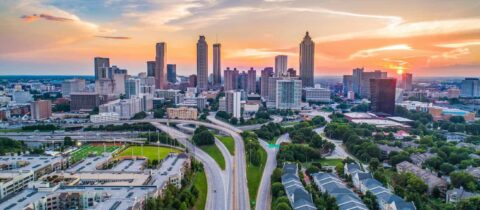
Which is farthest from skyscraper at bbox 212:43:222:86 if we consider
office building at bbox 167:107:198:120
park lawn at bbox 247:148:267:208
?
park lawn at bbox 247:148:267:208

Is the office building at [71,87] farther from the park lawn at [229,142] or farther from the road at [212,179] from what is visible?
the park lawn at [229,142]

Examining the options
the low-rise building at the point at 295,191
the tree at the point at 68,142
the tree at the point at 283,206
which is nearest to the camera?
the tree at the point at 283,206

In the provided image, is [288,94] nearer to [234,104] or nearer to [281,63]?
[234,104]

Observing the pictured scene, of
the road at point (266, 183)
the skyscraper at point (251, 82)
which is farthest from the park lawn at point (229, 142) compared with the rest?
the skyscraper at point (251, 82)

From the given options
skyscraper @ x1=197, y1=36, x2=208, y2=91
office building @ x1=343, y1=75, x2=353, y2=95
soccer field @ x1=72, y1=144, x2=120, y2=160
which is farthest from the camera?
office building @ x1=343, y1=75, x2=353, y2=95

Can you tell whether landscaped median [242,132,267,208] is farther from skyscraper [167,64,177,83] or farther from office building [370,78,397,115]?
skyscraper [167,64,177,83]

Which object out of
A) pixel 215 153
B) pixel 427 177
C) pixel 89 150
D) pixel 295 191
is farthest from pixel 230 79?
pixel 295 191
